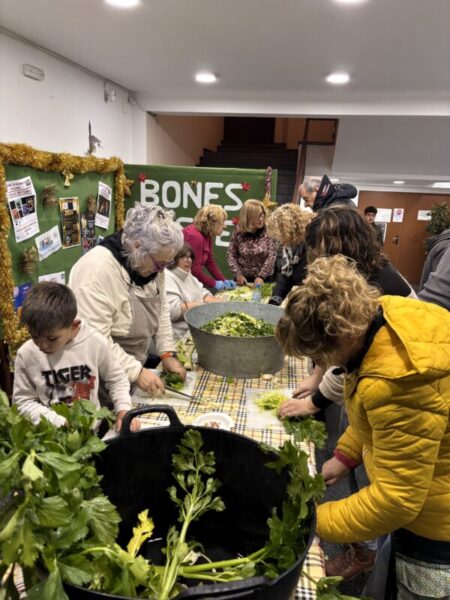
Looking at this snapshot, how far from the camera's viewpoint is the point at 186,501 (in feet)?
2.80

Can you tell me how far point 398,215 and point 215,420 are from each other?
337 inches

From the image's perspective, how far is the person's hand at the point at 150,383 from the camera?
1.49m

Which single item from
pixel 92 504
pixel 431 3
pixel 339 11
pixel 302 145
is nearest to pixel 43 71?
pixel 339 11

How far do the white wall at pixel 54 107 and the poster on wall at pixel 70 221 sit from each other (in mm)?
500

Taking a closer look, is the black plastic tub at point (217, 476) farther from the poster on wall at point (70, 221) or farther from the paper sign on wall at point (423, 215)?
the paper sign on wall at point (423, 215)

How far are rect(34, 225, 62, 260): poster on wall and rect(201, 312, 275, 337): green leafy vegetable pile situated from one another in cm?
160

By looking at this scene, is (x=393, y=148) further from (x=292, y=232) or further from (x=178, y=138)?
(x=292, y=232)

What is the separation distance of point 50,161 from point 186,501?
8.20ft

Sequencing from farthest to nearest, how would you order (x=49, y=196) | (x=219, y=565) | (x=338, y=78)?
(x=338, y=78) < (x=49, y=196) < (x=219, y=565)

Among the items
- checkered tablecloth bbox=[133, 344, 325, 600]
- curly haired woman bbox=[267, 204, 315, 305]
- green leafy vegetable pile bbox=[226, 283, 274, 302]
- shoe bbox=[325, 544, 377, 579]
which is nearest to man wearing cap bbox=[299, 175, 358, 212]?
curly haired woman bbox=[267, 204, 315, 305]

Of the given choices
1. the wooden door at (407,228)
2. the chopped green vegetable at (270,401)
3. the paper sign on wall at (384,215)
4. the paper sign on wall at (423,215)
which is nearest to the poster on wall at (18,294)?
the chopped green vegetable at (270,401)

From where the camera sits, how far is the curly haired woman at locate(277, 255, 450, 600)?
79cm

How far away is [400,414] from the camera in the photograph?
0.79 m

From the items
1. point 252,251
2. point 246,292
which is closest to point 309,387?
point 246,292
